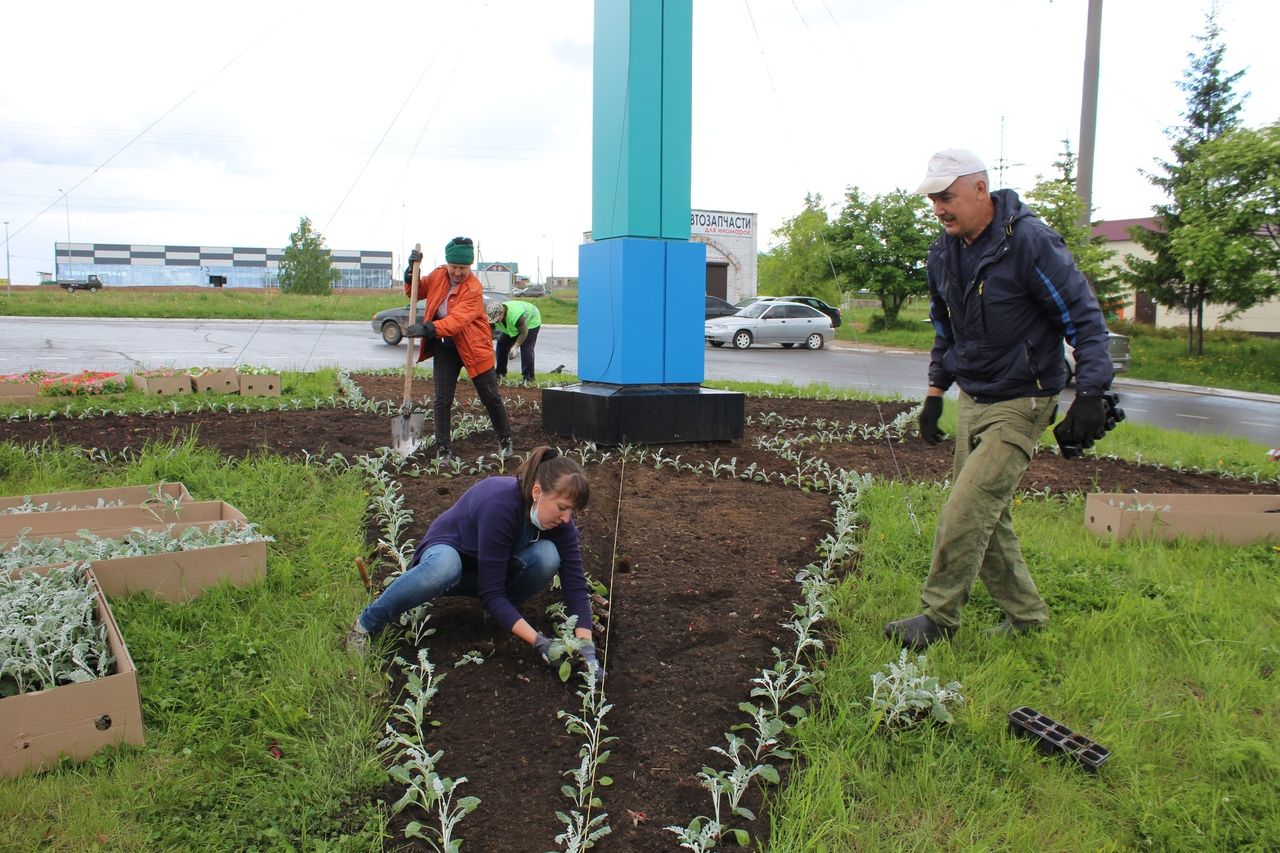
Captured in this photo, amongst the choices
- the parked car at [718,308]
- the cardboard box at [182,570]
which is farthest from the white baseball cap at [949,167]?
the parked car at [718,308]

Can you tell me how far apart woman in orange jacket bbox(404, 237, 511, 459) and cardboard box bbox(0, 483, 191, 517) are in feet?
6.76

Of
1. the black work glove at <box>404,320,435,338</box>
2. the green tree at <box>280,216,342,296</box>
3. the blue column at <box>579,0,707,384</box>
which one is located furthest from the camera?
the green tree at <box>280,216,342,296</box>

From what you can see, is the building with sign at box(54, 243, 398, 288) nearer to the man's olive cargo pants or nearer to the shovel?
the shovel

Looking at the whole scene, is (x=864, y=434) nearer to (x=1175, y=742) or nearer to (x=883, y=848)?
(x=1175, y=742)

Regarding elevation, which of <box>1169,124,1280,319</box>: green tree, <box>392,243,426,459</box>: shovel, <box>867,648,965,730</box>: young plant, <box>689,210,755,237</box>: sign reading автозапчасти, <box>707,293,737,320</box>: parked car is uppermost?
<box>689,210,755,237</box>: sign reading автозапчасти

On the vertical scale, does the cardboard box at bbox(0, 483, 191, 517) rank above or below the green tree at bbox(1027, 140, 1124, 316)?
below

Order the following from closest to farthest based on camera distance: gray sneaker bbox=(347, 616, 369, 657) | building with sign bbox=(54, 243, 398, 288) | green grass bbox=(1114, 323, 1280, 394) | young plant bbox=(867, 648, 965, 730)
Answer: young plant bbox=(867, 648, 965, 730) → gray sneaker bbox=(347, 616, 369, 657) → green grass bbox=(1114, 323, 1280, 394) → building with sign bbox=(54, 243, 398, 288)

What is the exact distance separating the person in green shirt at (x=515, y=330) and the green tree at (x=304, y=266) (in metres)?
47.5

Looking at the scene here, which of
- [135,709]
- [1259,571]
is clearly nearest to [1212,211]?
[1259,571]

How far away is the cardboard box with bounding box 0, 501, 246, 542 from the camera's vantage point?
161 inches

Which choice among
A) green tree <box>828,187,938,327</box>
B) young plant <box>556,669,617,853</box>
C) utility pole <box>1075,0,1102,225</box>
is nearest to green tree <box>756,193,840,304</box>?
green tree <box>828,187,938,327</box>

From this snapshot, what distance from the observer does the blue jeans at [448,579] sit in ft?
11.1

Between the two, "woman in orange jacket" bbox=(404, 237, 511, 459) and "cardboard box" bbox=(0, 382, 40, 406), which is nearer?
"woman in orange jacket" bbox=(404, 237, 511, 459)

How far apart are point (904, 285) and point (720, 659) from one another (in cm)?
2915
